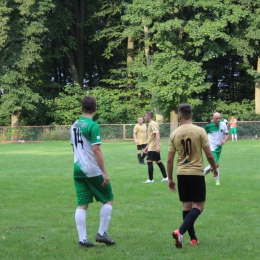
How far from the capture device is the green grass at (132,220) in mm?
6605

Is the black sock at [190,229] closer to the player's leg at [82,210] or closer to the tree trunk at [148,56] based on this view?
the player's leg at [82,210]

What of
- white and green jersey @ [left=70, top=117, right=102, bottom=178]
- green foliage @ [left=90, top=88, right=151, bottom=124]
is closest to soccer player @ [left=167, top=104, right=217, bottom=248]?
white and green jersey @ [left=70, top=117, right=102, bottom=178]

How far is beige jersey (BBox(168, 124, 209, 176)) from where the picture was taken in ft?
21.8

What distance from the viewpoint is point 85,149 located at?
6.80m

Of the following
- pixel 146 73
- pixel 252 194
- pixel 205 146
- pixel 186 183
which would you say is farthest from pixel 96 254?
pixel 146 73

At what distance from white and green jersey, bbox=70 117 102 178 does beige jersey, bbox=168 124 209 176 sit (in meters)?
1.06

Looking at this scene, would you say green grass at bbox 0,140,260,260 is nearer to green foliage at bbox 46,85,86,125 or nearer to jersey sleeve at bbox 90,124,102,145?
jersey sleeve at bbox 90,124,102,145

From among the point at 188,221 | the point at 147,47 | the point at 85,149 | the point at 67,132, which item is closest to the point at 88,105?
the point at 85,149

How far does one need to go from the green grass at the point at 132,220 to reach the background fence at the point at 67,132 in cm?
2620

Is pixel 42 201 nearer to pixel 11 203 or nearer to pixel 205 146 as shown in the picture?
pixel 11 203

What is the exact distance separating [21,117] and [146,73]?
11772mm

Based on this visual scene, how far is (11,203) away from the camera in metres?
10.8

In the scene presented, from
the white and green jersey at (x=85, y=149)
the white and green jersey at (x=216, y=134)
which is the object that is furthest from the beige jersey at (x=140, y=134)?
the white and green jersey at (x=85, y=149)

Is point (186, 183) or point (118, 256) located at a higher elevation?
point (186, 183)
